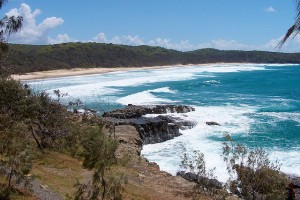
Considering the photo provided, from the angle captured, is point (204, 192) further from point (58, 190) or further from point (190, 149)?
point (190, 149)

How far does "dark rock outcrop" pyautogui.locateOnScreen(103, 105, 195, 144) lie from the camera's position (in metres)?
34.3

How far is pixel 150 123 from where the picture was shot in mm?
35594

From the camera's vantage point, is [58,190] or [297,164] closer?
[58,190]

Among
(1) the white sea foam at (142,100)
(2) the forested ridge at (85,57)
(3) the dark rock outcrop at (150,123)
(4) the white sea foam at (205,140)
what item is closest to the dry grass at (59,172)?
(4) the white sea foam at (205,140)

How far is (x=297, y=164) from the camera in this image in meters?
26.3

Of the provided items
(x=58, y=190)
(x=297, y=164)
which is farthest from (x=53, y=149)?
(x=297, y=164)

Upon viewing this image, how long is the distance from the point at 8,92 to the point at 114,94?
4461 cm

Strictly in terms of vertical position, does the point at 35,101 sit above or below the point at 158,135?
above

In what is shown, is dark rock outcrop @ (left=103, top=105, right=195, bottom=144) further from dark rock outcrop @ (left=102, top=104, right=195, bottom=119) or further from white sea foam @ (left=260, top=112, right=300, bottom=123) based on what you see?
white sea foam @ (left=260, top=112, right=300, bottom=123)

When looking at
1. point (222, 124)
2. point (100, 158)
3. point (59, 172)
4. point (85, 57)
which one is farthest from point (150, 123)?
point (85, 57)

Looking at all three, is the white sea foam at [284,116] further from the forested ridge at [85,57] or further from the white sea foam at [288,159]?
the forested ridge at [85,57]

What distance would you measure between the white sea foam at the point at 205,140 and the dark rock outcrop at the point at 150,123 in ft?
2.64

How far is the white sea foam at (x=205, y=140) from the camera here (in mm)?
26584

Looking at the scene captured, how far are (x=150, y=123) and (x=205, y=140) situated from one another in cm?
536
